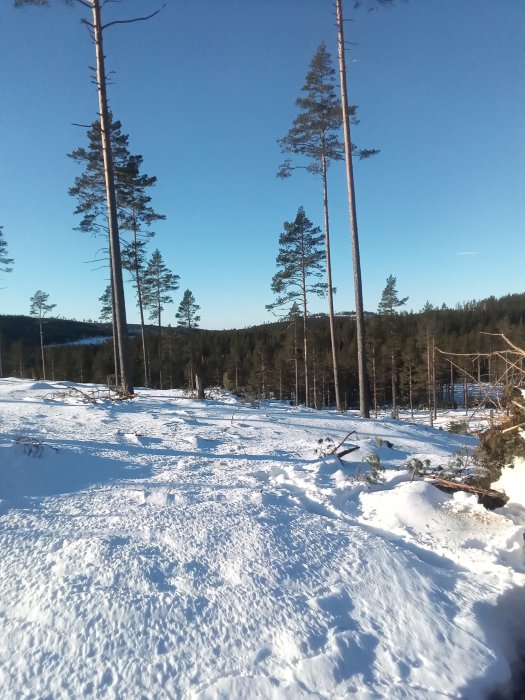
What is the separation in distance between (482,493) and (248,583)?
7.55 feet

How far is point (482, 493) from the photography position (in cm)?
324

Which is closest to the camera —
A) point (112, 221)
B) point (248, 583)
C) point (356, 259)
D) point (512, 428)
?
point (248, 583)

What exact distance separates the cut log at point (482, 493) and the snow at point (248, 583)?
120 mm

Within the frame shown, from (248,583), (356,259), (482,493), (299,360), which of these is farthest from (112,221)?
(299,360)

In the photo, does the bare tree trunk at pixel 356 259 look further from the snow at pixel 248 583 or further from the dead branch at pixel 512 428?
the dead branch at pixel 512 428

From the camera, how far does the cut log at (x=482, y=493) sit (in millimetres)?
3104

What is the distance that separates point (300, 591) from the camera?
6.57 feet

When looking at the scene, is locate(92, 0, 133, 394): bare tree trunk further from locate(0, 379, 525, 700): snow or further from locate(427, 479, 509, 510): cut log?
locate(427, 479, 509, 510): cut log

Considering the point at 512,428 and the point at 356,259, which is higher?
the point at 356,259

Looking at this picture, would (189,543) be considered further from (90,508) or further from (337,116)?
(337,116)

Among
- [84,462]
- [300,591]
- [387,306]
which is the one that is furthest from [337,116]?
[387,306]

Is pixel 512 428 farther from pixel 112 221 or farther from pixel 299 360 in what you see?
pixel 299 360

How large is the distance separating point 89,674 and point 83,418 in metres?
4.99

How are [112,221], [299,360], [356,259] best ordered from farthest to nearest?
[299,360] → [356,259] → [112,221]
